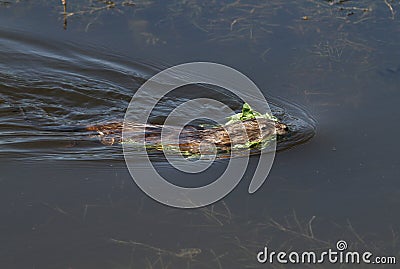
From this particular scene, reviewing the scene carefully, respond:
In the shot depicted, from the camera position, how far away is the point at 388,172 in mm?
5605

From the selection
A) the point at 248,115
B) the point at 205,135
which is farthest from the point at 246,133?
the point at 205,135

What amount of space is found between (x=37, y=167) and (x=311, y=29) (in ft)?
12.5

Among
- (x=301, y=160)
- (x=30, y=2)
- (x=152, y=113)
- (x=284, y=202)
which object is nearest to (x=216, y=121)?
(x=152, y=113)

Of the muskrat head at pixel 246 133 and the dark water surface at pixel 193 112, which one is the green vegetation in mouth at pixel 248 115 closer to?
the muskrat head at pixel 246 133

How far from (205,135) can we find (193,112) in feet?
2.09

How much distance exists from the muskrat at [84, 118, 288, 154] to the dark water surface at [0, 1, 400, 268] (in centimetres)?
23

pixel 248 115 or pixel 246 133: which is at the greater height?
pixel 248 115

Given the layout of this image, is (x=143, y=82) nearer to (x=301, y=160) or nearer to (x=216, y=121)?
(x=216, y=121)

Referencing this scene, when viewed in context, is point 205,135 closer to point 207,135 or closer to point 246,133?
point 207,135

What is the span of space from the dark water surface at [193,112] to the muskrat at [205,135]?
0.23 m

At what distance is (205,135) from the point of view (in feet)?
20.4

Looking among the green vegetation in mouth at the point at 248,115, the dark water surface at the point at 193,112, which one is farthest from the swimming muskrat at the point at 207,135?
the dark water surface at the point at 193,112

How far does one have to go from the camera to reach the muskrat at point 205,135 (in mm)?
6094

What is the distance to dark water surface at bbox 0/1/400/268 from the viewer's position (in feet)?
15.8
